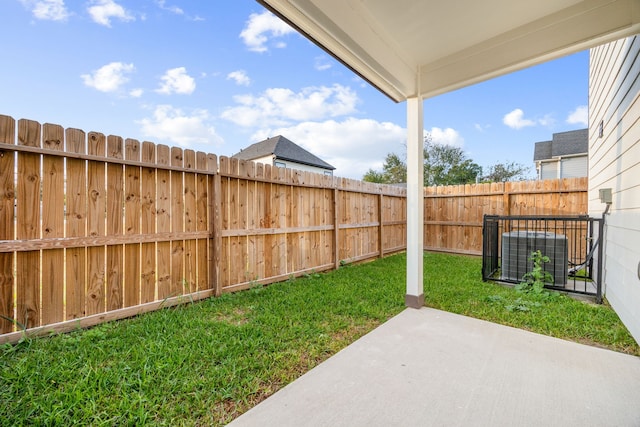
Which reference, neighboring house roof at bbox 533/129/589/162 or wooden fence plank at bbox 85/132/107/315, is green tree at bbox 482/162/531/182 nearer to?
neighboring house roof at bbox 533/129/589/162

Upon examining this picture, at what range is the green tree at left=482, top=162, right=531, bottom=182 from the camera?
1844 centimetres

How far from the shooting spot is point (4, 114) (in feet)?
7.04

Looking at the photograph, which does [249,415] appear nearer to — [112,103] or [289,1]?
[289,1]

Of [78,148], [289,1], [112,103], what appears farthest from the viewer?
[112,103]

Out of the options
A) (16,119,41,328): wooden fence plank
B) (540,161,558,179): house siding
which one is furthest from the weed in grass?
(540,161,558,179): house siding

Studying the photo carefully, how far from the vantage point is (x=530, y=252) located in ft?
13.0

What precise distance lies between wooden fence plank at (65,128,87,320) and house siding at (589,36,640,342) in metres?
4.33

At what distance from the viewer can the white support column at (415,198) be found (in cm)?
300

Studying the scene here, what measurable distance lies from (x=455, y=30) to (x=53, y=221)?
3927 millimetres

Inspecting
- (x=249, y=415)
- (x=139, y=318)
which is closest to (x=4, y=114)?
(x=139, y=318)

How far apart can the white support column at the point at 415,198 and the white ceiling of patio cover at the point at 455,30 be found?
0.38 metres

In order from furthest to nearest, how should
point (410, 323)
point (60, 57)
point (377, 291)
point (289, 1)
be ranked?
1. point (60, 57)
2. point (377, 291)
3. point (410, 323)
4. point (289, 1)

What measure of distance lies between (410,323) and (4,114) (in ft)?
13.0

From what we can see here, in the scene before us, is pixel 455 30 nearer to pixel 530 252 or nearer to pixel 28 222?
pixel 530 252
